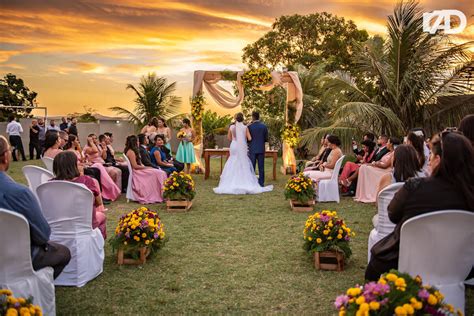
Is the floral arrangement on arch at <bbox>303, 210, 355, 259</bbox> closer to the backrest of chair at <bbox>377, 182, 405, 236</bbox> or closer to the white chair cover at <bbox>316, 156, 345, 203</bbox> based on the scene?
the backrest of chair at <bbox>377, 182, 405, 236</bbox>

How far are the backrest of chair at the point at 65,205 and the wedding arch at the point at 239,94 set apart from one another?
10.9m

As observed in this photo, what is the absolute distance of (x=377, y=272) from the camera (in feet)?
13.0

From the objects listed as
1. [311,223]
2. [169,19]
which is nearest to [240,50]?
[169,19]

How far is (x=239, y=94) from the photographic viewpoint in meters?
16.0

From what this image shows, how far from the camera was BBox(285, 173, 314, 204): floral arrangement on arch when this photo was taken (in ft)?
30.0

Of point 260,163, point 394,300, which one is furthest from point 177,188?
point 394,300

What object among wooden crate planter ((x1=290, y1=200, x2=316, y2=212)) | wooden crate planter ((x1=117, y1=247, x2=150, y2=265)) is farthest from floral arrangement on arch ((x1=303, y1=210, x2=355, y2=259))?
wooden crate planter ((x1=290, y1=200, x2=316, y2=212))

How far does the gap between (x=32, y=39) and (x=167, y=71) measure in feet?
22.5

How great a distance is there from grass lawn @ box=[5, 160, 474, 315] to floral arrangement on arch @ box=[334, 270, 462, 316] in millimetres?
1826

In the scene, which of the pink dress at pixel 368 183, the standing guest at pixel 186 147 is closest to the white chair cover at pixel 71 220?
the pink dress at pixel 368 183

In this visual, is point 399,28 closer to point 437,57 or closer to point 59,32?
point 437,57

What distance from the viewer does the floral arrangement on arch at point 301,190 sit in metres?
9.14

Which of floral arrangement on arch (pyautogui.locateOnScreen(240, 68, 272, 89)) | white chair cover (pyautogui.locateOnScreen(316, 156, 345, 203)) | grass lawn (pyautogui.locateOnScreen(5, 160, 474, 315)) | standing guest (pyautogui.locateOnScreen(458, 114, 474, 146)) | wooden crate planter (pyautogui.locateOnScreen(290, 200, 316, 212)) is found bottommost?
grass lawn (pyautogui.locateOnScreen(5, 160, 474, 315))

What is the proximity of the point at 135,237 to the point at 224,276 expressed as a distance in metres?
1.16
